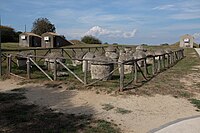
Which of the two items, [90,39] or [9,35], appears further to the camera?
[90,39]

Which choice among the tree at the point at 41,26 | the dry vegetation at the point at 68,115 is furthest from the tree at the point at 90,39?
the dry vegetation at the point at 68,115

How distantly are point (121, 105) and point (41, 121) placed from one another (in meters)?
2.56

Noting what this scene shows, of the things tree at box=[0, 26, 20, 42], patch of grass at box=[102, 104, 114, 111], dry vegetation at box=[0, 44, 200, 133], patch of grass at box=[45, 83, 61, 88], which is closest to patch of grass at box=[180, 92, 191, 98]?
dry vegetation at box=[0, 44, 200, 133]

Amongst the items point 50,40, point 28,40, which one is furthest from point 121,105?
point 50,40

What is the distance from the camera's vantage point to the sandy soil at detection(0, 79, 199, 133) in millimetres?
6512

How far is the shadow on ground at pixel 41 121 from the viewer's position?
226 inches

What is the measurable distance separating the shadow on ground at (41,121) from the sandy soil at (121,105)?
1.27 feet

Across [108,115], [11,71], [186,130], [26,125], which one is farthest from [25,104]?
[11,71]

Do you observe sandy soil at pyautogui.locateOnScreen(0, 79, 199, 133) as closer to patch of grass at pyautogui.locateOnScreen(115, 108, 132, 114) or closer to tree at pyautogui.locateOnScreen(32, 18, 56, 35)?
patch of grass at pyautogui.locateOnScreen(115, 108, 132, 114)

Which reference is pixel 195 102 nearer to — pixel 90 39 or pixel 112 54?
pixel 112 54

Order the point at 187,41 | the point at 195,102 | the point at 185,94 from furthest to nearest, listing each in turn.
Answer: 1. the point at 187,41
2. the point at 185,94
3. the point at 195,102

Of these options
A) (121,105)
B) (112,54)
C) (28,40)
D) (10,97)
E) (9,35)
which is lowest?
(121,105)

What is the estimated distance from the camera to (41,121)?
6223mm

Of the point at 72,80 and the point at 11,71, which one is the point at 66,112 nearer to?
the point at 72,80
